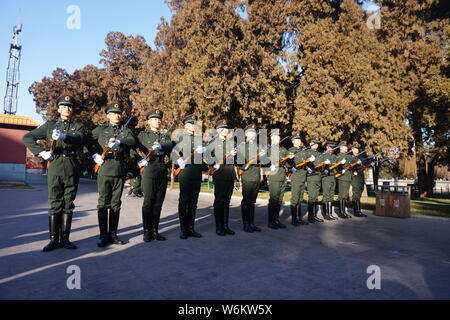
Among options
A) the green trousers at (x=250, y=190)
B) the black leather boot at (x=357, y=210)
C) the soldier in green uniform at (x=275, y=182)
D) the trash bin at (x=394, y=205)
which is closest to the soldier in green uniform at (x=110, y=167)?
the green trousers at (x=250, y=190)

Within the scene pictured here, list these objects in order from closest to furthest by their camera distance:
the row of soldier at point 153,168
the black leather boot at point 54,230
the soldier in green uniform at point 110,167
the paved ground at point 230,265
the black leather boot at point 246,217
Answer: the paved ground at point 230,265
the black leather boot at point 54,230
the row of soldier at point 153,168
the soldier in green uniform at point 110,167
the black leather boot at point 246,217

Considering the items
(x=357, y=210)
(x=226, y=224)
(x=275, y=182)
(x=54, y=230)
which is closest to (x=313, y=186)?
(x=275, y=182)

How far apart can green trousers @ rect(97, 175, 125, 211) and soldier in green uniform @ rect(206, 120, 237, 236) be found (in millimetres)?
1950

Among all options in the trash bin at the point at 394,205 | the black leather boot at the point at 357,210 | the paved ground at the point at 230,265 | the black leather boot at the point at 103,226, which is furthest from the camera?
the black leather boot at the point at 357,210

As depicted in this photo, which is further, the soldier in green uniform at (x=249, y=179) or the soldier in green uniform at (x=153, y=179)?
the soldier in green uniform at (x=249, y=179)

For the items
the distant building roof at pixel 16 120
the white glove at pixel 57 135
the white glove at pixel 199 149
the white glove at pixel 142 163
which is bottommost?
the white glove at pixel 142 163

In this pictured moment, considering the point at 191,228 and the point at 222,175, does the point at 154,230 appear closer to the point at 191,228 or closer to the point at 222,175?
the point at 191,228

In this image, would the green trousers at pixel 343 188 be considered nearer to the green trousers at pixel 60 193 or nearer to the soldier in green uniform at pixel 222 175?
the soldier in green uniform at pixel 222 175

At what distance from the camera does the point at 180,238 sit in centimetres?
596

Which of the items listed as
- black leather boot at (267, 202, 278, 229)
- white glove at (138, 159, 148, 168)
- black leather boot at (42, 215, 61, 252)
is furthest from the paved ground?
white glove at (138, 159, 148, 168)

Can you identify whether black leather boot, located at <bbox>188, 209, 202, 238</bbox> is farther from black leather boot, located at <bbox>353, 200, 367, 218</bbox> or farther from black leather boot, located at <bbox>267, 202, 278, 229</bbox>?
black leather boot, located at <bbox>353, 200, 367, 218</bbox>

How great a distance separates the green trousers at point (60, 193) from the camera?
495 centimetres

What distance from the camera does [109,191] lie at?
541cm

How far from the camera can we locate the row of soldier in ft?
16.5
